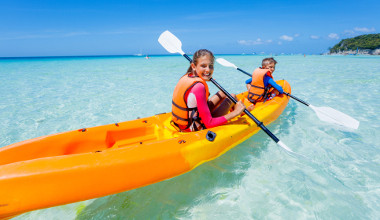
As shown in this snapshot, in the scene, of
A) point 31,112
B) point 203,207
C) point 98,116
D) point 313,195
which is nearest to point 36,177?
point 203,207

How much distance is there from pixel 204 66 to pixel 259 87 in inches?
84.9

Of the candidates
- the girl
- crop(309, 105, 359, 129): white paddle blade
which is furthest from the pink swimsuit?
crop(309, 105, 359, 129): white paddle blade

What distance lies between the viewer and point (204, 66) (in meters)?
2.30

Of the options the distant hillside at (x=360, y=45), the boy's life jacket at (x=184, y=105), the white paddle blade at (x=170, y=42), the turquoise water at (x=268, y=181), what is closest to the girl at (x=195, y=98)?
the boy's life jacket at (x=184, y=105)

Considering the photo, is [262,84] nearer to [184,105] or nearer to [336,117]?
[336,117]

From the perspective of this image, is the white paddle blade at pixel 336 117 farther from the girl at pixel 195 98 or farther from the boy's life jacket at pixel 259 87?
the girl at pixel 195 98

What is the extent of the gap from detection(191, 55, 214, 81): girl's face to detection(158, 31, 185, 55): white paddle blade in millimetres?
2108

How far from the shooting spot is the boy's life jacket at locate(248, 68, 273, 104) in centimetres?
403

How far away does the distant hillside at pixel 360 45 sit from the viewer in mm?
64688

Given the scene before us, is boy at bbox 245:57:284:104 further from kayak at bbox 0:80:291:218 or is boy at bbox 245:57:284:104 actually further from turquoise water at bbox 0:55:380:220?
kayak at bbox 0:80:291:218

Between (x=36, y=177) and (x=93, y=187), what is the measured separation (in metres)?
0.41

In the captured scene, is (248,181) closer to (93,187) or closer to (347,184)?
(347,184)

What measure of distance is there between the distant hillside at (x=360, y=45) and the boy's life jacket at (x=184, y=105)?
84970 millimetres

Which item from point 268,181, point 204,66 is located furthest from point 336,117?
point 204,66
